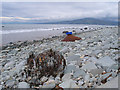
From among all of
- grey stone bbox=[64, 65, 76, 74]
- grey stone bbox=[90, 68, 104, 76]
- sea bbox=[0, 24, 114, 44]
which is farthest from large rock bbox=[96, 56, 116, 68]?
sea bbox=[0, 24, 114, 44]

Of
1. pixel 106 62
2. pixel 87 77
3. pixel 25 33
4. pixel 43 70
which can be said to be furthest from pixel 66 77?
pixel 25 33

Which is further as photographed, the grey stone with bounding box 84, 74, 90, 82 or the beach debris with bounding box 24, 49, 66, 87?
the beach debris with bounding box 24, 49, 66, 87

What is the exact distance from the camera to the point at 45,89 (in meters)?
1.92

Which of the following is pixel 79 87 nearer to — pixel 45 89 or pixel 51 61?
pixel 45 89

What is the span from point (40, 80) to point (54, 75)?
0.31 metres

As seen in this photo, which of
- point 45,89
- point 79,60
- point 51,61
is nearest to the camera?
point 45,89

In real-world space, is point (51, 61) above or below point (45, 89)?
above

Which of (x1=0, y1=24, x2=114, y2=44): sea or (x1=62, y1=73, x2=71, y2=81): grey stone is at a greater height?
(x1=0, y1=24, x2=114, y2=44): sea

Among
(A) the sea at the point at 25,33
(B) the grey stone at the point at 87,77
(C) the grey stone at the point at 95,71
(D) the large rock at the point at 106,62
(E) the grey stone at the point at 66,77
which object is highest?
(A) the sea at the point at 25,33

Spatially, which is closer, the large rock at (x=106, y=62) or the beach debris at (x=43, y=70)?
the beach debris at (x=43, y=70)

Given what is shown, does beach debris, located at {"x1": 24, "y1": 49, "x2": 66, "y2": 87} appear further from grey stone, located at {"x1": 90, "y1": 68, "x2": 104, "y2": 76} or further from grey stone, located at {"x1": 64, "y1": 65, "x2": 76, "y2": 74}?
grey stone, located at {"x1": 90, "y1": 68, "x2": 104, "y2": 76}

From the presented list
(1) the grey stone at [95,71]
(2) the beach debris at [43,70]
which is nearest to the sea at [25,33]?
(2) the beach debris at [43,70]

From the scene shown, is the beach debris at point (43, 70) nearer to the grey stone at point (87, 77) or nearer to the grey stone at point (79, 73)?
the grey stone at point (79, 73)

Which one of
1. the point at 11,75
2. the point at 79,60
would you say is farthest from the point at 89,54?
the point at 11,75
